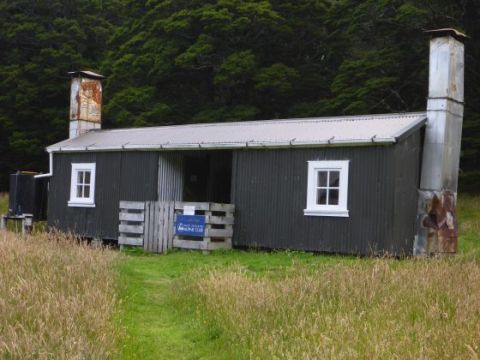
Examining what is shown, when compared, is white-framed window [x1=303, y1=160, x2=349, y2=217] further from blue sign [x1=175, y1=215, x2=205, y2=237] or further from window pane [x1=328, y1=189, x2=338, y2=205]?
blue sign [x1=175, y1=215, x2=205, y2=237]

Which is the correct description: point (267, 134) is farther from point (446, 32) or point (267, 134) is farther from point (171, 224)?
point (446, 32)

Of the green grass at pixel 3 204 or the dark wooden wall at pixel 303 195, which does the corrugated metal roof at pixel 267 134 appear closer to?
the dark wooden wall at pixel 303 195

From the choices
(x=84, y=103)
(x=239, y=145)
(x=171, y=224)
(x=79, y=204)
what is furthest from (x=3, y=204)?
(x=239, y=145)

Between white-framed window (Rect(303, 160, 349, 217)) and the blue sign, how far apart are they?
2490 mm

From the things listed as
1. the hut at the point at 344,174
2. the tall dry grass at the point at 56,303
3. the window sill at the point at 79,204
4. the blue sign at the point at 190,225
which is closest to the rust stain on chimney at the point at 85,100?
the window sill at the point at 79,204

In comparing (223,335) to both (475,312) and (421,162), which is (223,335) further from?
(421,162)

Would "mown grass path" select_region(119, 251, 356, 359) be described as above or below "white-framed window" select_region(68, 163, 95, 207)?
below

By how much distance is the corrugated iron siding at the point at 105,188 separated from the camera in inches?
738

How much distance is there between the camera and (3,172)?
126ft

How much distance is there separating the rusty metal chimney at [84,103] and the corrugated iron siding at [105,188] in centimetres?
228

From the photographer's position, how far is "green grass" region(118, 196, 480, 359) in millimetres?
6422

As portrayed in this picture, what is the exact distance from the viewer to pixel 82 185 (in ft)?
67.3

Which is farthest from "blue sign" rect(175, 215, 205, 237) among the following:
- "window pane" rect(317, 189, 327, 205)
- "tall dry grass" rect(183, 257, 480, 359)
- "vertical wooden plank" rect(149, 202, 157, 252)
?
"tall dry grass" rect(183, 257, 480, 359)

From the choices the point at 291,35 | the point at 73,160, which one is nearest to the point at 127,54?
the point at 291,35
